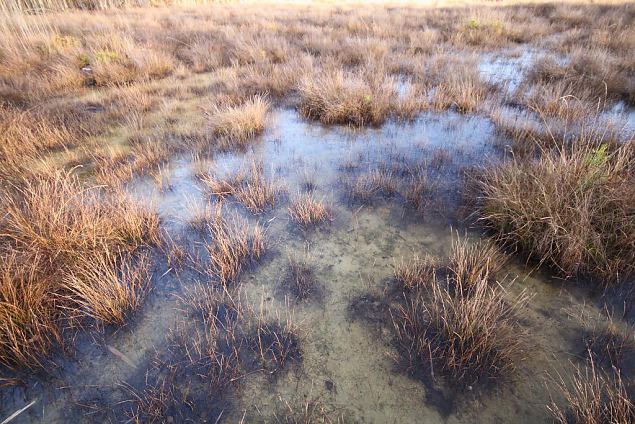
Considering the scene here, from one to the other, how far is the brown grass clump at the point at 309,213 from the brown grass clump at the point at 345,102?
8.83 ft

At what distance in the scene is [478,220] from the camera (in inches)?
132

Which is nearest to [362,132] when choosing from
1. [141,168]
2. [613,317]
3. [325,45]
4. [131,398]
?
[141,168]

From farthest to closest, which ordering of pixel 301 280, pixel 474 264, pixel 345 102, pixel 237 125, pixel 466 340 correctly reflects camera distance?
pixel 345 102 < pixel 237 125 < pixel 301 280 < pixel 474 264 < pixel 466 340

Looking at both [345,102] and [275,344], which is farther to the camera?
[345,102]

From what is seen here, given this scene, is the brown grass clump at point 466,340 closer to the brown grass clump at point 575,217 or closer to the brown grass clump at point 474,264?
the brown grass clump at point 474,264

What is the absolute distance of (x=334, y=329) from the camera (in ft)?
8.14

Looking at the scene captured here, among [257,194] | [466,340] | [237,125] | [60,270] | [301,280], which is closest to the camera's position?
[466,340]

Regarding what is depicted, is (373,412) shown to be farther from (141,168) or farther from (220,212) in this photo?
(141,168)

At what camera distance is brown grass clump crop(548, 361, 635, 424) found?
170 centimetres

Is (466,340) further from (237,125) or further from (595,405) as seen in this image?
(237,125)

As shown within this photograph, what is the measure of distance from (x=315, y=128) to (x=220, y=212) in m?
2.91

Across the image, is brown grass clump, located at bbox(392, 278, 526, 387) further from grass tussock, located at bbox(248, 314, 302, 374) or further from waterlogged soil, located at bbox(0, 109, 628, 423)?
grass tussock, located at bbox(248, 314, 302, 374)

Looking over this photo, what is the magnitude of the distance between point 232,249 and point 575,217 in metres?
3.09

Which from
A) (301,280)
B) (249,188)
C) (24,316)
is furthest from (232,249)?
(24,316)
